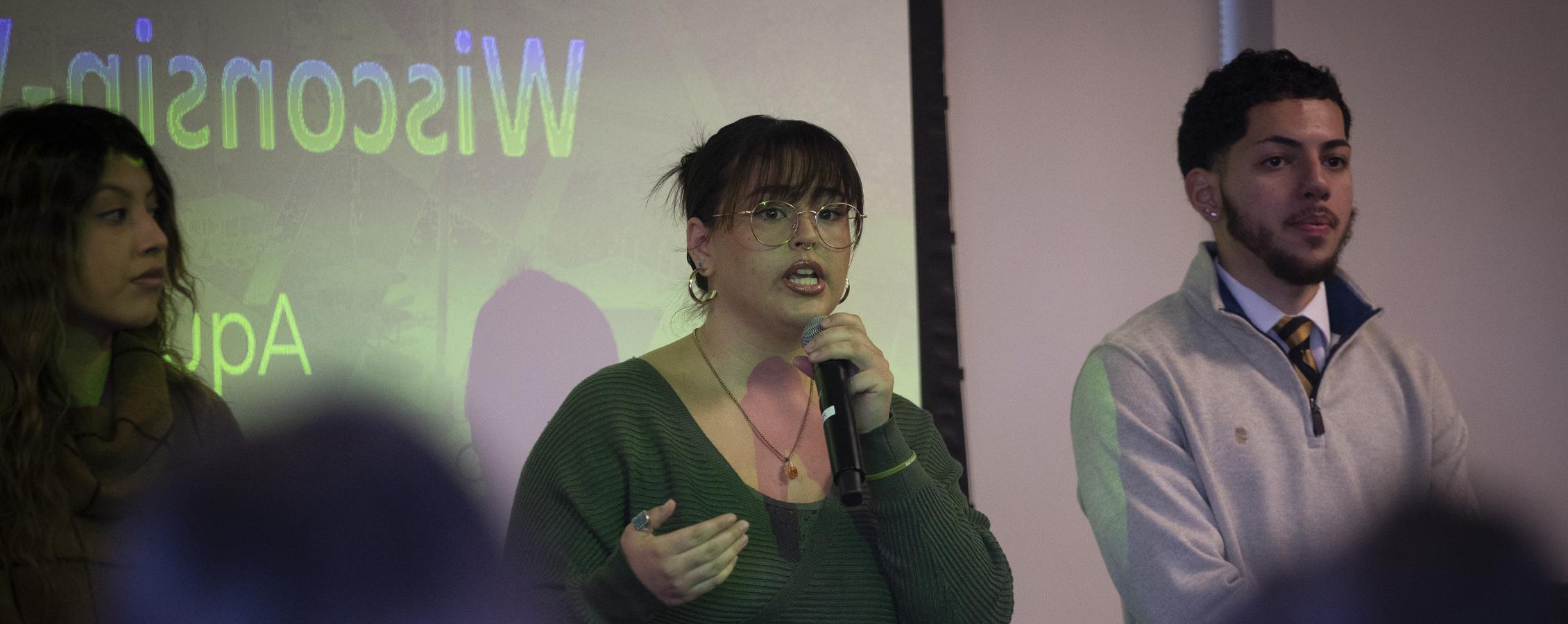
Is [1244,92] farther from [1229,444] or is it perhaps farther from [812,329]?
[812,329]

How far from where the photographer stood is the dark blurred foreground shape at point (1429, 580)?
707mm

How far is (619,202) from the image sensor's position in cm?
285

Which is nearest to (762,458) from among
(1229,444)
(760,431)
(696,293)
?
(760,431)

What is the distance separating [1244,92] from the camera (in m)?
2.38

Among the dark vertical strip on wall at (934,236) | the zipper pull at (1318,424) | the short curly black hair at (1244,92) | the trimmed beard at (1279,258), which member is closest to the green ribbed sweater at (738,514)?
the zipper pull at (1318,424)

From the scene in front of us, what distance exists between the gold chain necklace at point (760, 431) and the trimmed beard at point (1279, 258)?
2.97 feet

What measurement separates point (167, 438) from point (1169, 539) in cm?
148

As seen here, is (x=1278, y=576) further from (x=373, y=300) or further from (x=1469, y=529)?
(x=373, y=300)

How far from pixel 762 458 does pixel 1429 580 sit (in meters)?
1.17

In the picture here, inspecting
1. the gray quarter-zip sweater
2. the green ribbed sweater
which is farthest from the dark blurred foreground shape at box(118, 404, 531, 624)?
the gray quarter-zip sweater

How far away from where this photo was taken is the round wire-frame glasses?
1.85 meters

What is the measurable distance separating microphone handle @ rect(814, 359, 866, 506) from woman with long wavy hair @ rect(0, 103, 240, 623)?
0.79 meters

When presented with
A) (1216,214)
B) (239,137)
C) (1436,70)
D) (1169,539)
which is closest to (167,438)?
(239,137)

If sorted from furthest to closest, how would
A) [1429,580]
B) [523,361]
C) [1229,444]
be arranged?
[523,361], [1229,444], [1429,580]
